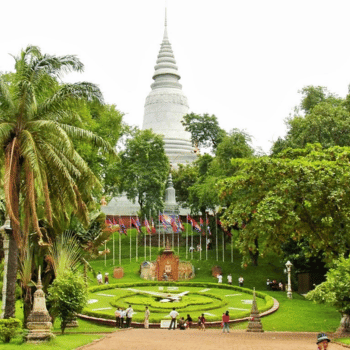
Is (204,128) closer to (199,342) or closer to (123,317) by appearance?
(123,317)

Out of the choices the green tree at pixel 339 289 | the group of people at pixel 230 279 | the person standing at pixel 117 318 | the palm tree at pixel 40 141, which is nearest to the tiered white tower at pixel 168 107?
the group of people at pixel 230 279

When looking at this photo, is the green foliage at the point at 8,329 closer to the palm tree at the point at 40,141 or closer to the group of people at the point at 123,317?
the palm tree at the point at 40,141

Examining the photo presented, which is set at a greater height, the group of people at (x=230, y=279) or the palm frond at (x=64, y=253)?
the palm frond at (x=64, y=253)

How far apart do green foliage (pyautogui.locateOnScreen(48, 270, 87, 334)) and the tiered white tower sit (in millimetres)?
43557

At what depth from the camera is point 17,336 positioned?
1502 centimetres

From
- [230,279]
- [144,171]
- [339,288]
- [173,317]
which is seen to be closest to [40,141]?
[173,317]

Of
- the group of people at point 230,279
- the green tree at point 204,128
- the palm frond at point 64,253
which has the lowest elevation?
the group of people at point 230,279

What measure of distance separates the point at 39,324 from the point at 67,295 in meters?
2.76

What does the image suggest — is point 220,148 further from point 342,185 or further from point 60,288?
point 60,288

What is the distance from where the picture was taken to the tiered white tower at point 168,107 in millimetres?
63406

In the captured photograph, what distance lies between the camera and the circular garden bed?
78.4ft

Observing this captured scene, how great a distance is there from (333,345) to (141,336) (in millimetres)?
6292

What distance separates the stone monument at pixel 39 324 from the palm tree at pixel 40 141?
907 millimetres

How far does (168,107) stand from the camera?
2569 inches
